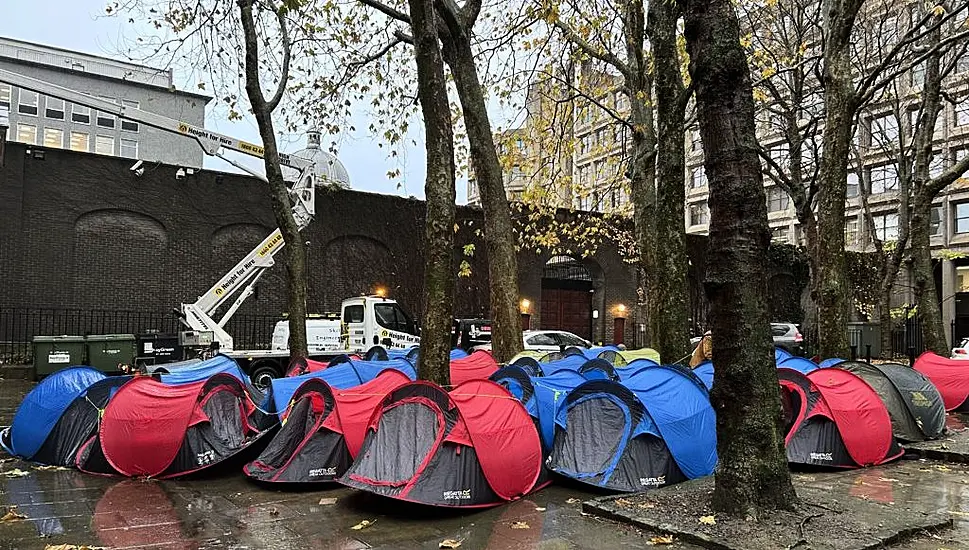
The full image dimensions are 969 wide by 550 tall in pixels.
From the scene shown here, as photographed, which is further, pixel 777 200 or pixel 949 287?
pixel 777 200

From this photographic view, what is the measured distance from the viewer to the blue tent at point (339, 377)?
364 inches

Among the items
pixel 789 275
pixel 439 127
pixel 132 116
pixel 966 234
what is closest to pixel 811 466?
pixel 439 127

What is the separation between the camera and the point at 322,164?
2880 centimetres

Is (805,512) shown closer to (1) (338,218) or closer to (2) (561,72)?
(2) (561,72)

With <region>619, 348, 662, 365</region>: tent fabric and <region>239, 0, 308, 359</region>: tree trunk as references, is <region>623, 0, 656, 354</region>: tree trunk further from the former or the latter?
<region>239, 0, 308, 359</region>: tree trunk

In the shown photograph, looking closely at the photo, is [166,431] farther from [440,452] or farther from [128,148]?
[128,148]

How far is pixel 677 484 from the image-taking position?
734 cm

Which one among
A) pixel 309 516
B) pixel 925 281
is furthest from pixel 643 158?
pixel 309 516

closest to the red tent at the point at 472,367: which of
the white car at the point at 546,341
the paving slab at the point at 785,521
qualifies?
the paving slab at the point at 785,521

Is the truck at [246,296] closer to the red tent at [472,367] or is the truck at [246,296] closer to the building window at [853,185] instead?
the red tent at [472,367]

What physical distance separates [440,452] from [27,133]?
3799cm

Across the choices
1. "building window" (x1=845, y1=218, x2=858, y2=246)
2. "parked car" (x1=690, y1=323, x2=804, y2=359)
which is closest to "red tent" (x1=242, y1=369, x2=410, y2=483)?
"parked car" (x1=690, y1=323, x2=804, y2=359)

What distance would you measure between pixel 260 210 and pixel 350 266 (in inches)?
140

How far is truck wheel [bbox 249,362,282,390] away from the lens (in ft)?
56.1
